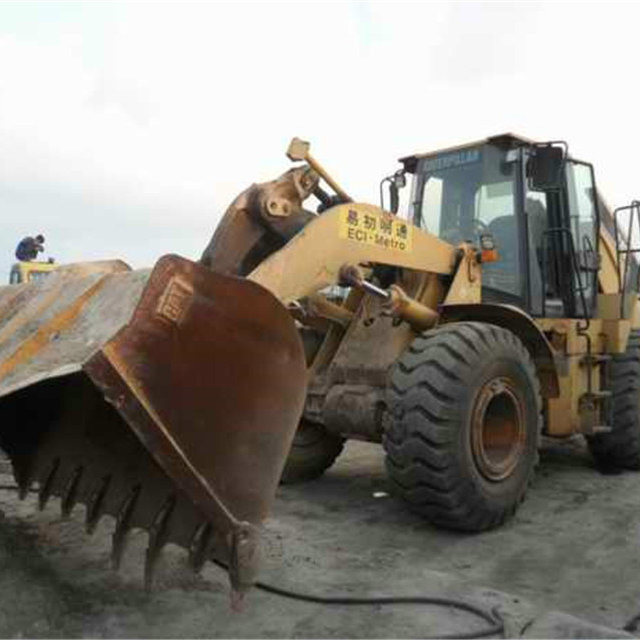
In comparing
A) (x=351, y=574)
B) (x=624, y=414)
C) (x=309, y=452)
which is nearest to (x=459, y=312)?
(x=309, y=452)

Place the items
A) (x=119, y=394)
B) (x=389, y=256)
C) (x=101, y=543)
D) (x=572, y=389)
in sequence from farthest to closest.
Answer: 1. (x=572, y=389)
2. (x=389, y=256)
3. (x=101, y=543)
4. (x=119, y=394)

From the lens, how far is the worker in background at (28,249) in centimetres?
Answer: 1328

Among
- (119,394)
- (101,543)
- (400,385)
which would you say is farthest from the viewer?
(400,385)

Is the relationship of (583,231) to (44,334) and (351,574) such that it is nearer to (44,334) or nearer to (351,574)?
(351,574)

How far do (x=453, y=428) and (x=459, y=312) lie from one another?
1077mm

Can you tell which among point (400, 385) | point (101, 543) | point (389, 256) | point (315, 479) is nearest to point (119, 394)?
point (101, 543)

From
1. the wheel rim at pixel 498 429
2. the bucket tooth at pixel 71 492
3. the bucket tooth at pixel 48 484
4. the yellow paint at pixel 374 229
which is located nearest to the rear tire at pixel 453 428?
the wheel rim at pixel 498 429

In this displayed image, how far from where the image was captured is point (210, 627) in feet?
10.9

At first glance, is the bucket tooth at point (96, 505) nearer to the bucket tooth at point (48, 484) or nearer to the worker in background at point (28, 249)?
the bucket tooth at point (48, 484)

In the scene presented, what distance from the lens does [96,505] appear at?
4.02m

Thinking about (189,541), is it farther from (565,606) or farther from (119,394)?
(565,606)

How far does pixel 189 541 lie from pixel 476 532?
2109mm

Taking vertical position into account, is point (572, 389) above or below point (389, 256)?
below

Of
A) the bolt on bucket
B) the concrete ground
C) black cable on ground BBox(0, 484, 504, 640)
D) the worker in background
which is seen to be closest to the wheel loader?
the bolt on bucket
